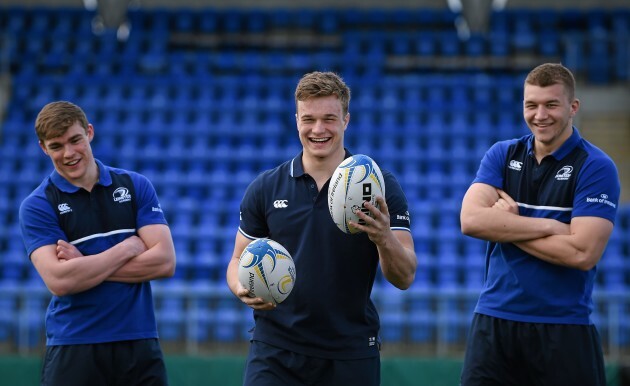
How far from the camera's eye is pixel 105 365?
17.9ft

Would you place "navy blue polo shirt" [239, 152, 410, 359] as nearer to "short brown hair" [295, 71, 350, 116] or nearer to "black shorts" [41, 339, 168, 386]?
"short brown hair" [295, 71, 350, 116]

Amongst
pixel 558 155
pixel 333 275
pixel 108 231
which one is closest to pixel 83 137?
pixel 108 231

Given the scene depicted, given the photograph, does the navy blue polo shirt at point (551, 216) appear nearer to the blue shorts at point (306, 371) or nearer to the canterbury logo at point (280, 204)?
the blue shorts at point (306, 371)

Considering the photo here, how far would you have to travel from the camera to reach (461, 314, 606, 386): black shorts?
5.23 m

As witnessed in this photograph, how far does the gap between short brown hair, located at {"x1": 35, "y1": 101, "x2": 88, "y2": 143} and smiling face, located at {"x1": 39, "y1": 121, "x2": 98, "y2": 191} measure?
0.08ft

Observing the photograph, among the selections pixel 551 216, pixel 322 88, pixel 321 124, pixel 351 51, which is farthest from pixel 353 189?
pixel 351 51

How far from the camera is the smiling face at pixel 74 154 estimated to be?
17.8ft

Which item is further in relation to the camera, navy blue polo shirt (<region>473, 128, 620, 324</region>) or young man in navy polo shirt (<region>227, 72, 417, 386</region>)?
navy blue polo shirt (<region>473, 128, 620, 324</region>)

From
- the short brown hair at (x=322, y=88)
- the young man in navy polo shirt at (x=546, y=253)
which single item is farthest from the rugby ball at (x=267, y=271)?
the young man in navy polo shirt at (x=546, y=253)

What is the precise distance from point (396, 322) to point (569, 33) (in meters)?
9.22

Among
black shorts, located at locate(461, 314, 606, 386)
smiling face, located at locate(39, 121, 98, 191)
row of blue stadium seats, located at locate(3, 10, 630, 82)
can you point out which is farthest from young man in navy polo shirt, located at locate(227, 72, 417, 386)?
row of blue stadium seats, located at locate(3, 10, 630, 82)

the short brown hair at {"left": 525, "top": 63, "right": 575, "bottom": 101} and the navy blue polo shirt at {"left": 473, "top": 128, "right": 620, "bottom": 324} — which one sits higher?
the short brown hair at {"left": 525, "top": 63, "right": 575, "bottom": 101}

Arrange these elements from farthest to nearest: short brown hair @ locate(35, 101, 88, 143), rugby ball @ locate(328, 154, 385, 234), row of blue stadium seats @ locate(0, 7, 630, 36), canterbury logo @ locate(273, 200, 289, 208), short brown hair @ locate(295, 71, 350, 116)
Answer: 1. row of blue stadium seats @ locate(0, 7, 630, 36)
2. short brown hair @ locate(35, 101, 88, 143)
3. canterbury logo @ locate(273, 200, 289, 208)
4. short brown hair @ locate(295, 71, 350, 116)
5. rugby ball @ locate(328, 154, 385, 234)

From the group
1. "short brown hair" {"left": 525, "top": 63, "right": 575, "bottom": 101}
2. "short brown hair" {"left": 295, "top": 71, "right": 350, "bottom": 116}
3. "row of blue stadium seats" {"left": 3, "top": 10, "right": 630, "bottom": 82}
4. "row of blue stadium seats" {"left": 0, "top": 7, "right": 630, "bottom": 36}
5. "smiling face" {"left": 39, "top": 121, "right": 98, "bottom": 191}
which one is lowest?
"smiling face" {"left": 39, "top": 121, "right": 98, "bottom": 191}
